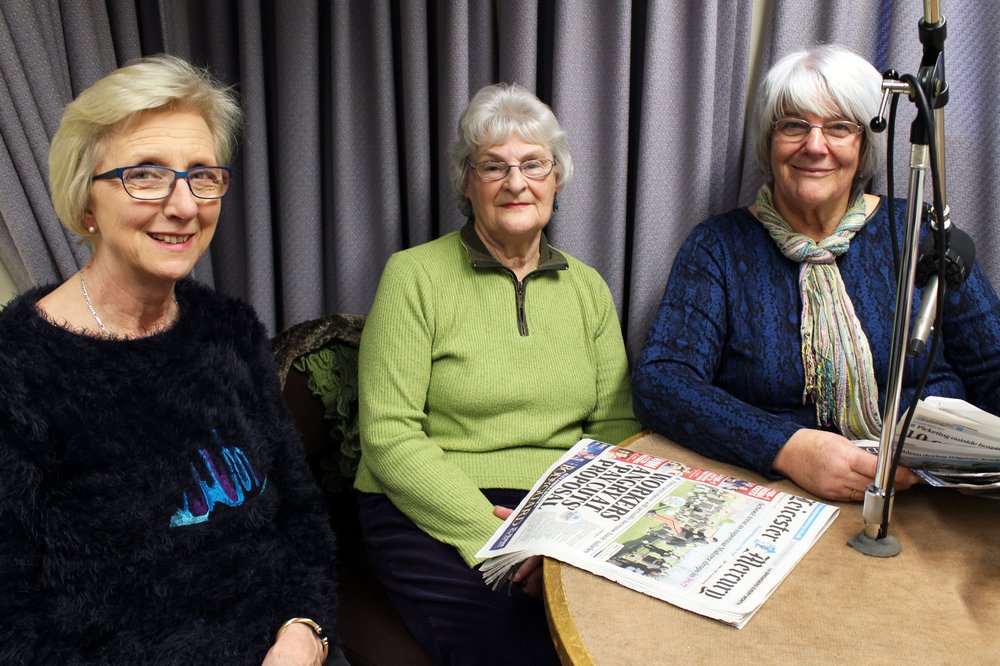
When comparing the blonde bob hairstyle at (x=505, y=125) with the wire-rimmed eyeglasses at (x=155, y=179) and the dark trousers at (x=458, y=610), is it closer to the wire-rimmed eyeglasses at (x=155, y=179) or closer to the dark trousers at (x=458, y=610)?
the wire-rimmed eyeglasses at (x=155, y=179)

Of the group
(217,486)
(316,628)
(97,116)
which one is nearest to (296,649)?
(316,628)

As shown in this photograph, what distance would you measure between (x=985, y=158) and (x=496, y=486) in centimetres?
126

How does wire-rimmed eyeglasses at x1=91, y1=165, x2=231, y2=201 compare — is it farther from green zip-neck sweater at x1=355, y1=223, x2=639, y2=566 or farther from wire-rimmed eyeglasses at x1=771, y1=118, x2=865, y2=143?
wire-rimmed eyeglasses at x1=771, y1=118, x2=865, y2=143

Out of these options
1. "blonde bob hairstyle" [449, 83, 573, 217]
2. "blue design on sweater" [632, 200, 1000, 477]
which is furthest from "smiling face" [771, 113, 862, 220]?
"blonde bob hairstyle" [449, 83, 573, 217]

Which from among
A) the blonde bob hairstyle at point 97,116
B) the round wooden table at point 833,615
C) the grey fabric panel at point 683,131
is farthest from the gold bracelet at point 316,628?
the grey fabric panel at point 683,131

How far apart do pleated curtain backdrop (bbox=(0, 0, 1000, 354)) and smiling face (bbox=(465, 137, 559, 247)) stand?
0.27 metres

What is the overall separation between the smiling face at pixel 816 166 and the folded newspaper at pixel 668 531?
0.65 metres

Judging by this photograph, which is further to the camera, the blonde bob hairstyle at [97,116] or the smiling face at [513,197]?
the smiling face at [513,197]

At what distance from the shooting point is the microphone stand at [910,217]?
0.91m

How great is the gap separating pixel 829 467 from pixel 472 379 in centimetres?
70

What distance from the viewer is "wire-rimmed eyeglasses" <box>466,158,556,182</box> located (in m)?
1.68

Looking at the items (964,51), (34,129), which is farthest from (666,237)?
(34,129)

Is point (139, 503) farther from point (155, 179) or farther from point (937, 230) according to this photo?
point (937, 230)

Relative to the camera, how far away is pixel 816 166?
1557 mm
